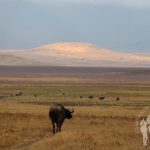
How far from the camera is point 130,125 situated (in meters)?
26.1

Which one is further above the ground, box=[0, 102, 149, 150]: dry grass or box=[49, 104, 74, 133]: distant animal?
box=[49, 104, 74, 133]: distant animal

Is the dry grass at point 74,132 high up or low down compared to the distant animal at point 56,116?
down

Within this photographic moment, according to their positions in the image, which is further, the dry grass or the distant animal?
the distant animal

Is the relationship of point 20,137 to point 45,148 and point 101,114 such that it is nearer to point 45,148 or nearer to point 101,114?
point 45,148

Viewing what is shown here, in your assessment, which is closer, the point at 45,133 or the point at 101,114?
the point at 45,133

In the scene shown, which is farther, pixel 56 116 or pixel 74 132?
pixel 56 116

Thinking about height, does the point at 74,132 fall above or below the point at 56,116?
below

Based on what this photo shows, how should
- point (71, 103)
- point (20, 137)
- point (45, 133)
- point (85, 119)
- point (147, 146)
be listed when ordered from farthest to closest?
point (71, 103), point (85, 119), point (45, 133), point (20, 137), point (147, 146)

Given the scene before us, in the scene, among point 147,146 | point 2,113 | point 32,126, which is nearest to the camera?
point 147,146

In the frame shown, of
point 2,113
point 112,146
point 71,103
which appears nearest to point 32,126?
point 2,113

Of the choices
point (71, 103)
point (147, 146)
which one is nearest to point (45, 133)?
point (147, 146)

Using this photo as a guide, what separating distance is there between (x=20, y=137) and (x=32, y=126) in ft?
13.4

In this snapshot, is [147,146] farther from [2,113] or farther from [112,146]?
[2,113]

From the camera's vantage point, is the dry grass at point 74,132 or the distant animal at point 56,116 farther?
the distant animal at point 56,116
